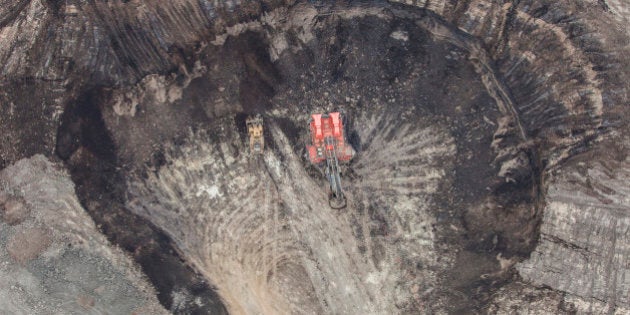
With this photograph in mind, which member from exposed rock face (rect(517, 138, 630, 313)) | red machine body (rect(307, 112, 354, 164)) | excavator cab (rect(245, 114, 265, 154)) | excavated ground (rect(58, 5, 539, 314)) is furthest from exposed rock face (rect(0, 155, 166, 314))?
exposed rock face (rect(517, 138, 630, 313))

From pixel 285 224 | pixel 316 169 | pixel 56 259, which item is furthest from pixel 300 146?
pixel 56 259

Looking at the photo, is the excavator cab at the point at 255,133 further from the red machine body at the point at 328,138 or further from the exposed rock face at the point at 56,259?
the exposed rock face at the point at 56,259

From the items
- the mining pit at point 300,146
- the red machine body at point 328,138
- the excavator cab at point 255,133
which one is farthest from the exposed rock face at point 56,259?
the red machine body at point 328,138

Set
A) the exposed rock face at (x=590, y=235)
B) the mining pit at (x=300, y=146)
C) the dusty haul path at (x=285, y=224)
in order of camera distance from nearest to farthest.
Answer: the exposed rock face at (x=590, y=235) → the mining pit at (x=300, y=146) → the dusty haul path at (x=285, y=224)

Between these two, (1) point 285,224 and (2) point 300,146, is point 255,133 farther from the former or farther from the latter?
(1) point 285,224

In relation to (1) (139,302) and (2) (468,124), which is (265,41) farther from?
(1) (139,302)

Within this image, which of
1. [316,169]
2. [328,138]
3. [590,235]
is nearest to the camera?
[590,235]
